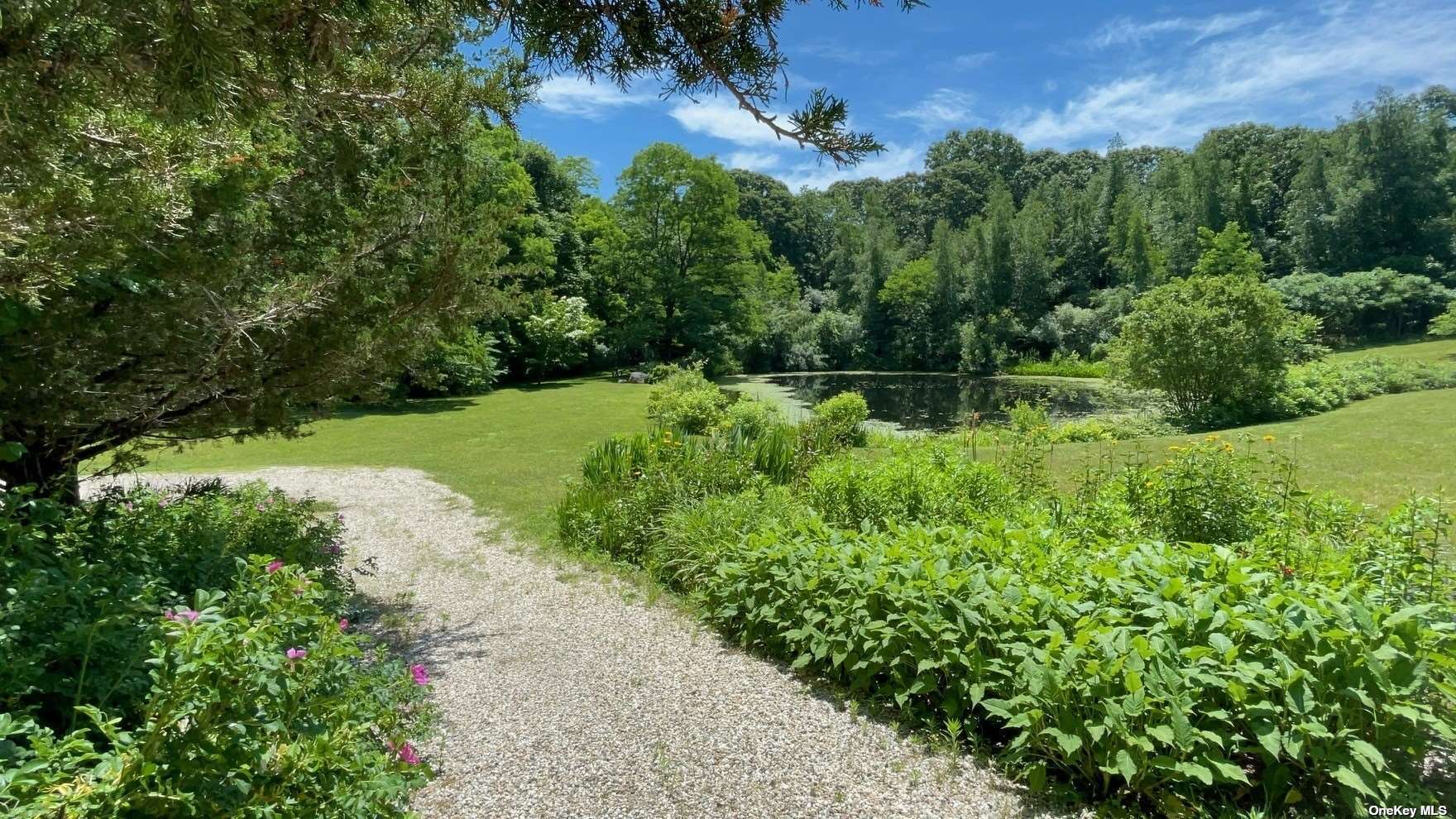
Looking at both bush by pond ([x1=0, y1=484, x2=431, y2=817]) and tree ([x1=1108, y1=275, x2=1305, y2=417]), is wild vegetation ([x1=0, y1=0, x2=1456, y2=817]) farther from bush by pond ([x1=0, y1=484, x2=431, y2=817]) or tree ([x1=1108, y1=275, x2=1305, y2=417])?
tree ([x1=1108, y1=275, x2=1305, y2=417])

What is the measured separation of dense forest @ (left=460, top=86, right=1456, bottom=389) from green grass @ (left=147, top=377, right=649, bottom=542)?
2.99m

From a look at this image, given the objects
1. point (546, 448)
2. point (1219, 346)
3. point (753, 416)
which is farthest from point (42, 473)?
point (1219, 346)

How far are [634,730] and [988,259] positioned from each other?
42330 millimetres

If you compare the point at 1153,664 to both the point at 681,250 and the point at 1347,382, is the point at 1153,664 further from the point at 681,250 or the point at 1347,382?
the point at 681,250

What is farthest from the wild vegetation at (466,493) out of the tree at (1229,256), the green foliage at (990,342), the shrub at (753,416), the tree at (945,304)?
the tree at (945,304)

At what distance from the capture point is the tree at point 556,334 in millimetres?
26109

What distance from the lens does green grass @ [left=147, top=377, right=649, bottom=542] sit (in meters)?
9.18

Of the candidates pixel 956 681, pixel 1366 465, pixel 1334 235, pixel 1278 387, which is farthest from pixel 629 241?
pixel 1334 235

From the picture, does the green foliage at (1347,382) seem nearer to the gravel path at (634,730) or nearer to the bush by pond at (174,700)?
the gravel path at (634,730)

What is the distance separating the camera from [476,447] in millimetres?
13031

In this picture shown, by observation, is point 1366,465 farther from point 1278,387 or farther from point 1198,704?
point 1198,704

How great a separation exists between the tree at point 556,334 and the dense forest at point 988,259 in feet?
0.32

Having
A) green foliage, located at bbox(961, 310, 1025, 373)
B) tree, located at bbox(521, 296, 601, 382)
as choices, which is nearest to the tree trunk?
tree, located at bbox(521, 296, 601, 382)

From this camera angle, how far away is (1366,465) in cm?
811
